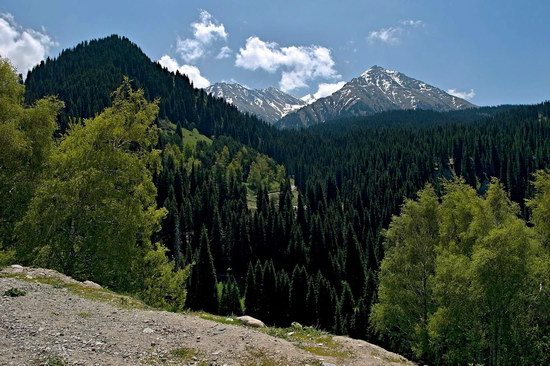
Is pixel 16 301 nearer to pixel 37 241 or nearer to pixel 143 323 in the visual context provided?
pixel 143 323

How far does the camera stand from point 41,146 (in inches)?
993

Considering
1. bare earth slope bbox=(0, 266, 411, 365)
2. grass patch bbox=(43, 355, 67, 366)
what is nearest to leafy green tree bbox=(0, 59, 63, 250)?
bare earth slope bbox=(0, 266, 411, 365)

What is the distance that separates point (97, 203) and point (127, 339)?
12.5 m

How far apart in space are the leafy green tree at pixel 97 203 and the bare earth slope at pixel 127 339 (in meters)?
5.77

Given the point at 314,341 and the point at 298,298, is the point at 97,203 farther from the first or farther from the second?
the point at 298,298

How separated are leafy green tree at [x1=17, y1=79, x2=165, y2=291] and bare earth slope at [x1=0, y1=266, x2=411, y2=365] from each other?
577 cm

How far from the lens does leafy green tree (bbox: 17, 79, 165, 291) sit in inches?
878

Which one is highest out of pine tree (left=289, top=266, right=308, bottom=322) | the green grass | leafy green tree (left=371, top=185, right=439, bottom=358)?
the green grass

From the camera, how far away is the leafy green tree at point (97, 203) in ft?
73.2

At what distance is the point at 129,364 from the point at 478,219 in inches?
1128

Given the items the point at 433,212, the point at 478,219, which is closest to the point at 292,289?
the point at 433,212

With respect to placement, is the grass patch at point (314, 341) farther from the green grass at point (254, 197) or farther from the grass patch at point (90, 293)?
the green grass at point (254, 197)

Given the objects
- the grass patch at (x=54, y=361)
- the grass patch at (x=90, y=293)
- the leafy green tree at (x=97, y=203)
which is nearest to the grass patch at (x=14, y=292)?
the grass patch at (x=90, y=293)

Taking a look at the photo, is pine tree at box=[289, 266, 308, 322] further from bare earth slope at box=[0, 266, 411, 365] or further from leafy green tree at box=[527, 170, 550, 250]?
bare earth slope at box=[0, 266, 411, 365]
